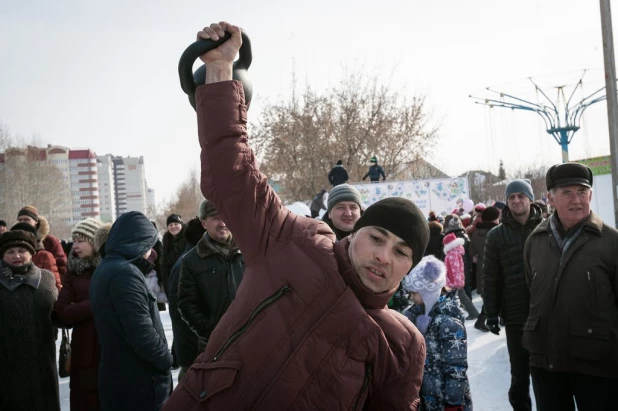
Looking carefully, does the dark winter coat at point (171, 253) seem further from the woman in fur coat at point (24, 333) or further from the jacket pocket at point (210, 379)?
the jacket pocket at point (210, 379)

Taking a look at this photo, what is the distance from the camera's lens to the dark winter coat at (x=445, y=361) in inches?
Result: 142

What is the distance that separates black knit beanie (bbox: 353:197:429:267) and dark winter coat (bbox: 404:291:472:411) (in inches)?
73.9

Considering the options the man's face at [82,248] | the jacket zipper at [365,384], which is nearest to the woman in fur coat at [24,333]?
the man's face at [82,248]

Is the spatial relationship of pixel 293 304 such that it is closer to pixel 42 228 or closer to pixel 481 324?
pixel 42 228

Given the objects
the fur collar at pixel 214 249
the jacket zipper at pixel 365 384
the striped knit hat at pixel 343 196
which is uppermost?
the striped knit hat at pixel 343 196

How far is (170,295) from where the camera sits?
5.29 m

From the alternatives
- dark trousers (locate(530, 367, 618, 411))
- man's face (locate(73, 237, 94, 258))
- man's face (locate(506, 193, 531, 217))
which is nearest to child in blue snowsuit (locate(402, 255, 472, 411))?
dark trousers (locate(530, 367, 618, 411))

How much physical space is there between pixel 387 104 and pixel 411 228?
22.0m

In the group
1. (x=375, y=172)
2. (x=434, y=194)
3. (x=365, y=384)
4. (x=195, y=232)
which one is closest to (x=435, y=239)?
(x=434, y=194)

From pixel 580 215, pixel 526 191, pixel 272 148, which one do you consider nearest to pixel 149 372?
pixel 580 215

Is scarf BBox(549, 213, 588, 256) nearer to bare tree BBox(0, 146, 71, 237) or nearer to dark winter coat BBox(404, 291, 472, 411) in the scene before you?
dark winter coat BBox(404, 291, 472, 411)

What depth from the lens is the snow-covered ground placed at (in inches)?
228

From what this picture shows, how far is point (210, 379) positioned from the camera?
5.72 feet

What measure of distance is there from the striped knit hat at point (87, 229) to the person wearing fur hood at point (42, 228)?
10.3 ft
